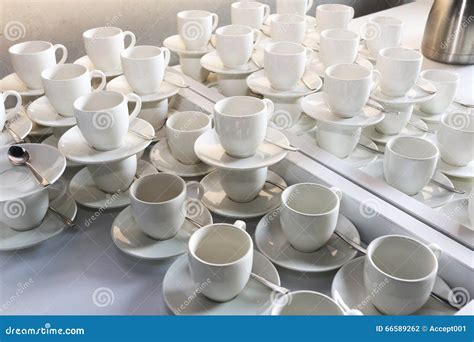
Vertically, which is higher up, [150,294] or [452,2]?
[452,2]

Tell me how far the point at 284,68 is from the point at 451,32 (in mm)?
608

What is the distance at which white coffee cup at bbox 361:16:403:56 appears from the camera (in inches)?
44.6

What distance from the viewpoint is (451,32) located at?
4.19 feet

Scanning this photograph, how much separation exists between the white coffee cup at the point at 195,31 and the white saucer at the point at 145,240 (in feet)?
1.65

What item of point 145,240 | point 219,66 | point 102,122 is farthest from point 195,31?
point 145,240

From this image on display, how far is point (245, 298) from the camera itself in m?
0.66

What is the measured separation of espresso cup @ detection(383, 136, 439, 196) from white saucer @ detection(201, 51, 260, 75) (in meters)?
0.38

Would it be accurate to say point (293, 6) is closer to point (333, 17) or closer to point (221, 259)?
point (333, 17)

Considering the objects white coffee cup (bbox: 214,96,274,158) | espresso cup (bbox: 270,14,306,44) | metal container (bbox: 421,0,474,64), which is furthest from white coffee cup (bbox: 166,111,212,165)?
metal container (bbox: 421,0,474,64)

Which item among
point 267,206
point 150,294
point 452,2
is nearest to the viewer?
point 150,294

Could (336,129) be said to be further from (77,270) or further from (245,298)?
(77,270)
